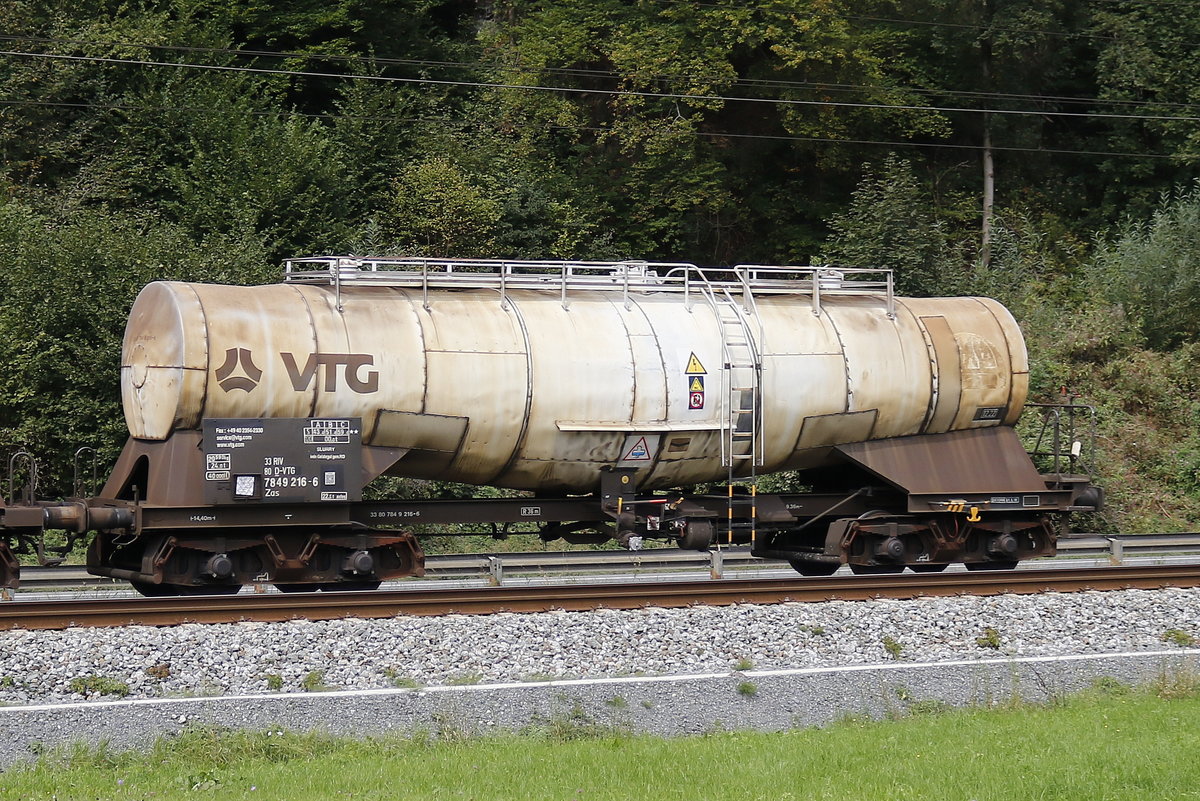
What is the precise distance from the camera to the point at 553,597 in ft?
44.6

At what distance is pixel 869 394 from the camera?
1569 cm

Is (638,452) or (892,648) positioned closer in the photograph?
(892,648)

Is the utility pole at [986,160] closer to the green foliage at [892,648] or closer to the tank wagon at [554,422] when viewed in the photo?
the tank wagon at [554,422]

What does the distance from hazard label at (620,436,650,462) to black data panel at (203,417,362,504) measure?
3117 mm

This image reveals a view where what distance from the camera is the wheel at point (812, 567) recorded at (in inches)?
675

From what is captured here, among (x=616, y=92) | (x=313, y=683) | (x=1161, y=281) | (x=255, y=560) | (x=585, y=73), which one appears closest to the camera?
(x=313, y=683)

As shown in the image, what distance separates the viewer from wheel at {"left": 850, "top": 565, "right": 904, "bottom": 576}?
53.7 feet

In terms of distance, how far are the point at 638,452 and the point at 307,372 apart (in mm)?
3884

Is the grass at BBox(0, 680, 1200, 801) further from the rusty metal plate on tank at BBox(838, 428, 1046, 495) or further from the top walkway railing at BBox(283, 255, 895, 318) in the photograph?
the rusty metal plate on tank at BBox(838, 428, 1046, 495)

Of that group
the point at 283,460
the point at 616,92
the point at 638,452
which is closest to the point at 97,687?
the point at 283,460

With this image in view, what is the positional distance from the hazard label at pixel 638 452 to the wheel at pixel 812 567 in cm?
342

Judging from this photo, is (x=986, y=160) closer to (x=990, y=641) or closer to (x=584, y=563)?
(x=584, y=563)

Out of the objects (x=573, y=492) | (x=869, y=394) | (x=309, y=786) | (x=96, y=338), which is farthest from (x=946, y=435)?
(x=96, y=338)

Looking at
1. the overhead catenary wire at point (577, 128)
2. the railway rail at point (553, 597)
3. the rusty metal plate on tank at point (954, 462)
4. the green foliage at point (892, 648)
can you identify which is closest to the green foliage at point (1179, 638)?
the railway rail at point (553, 597)
